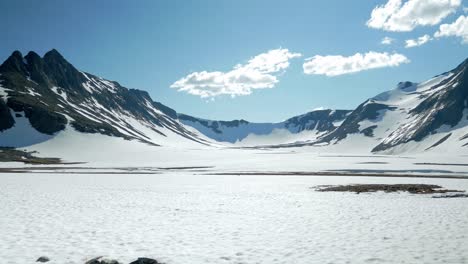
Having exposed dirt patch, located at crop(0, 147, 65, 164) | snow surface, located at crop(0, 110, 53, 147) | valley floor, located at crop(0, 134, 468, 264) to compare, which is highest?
snow surface, located at crop(0, 110, 53, 147)

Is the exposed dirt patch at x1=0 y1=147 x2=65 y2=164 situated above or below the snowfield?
above

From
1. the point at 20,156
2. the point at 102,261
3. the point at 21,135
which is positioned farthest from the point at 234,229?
the point at 21,135

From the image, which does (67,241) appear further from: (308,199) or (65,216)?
(308,199)

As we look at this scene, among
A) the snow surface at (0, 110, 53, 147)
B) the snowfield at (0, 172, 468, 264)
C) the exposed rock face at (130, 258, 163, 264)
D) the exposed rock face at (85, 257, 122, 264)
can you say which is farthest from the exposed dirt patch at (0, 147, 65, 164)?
the exposed rock face at (130, 258, 163, 264)

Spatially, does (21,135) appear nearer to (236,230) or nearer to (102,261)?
(236,230)

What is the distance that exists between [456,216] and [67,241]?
62.0ft

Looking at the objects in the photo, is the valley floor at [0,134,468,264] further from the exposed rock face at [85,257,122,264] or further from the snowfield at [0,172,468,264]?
the exposed rock face at [85,257,122,264]

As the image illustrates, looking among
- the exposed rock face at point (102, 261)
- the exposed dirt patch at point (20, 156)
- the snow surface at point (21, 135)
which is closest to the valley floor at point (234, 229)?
the exposed rock face at point (102, 261)

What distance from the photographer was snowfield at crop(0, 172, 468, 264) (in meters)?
12.7

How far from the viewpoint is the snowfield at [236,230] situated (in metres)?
12.7

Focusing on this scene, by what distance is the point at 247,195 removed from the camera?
31906 mm

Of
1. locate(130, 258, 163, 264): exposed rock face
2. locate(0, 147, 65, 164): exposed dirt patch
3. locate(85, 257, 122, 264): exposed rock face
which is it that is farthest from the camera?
locate(0, 147, 65, 164): exposed dirt patch

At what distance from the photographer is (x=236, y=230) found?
1714cm

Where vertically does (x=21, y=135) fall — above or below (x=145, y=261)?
above
